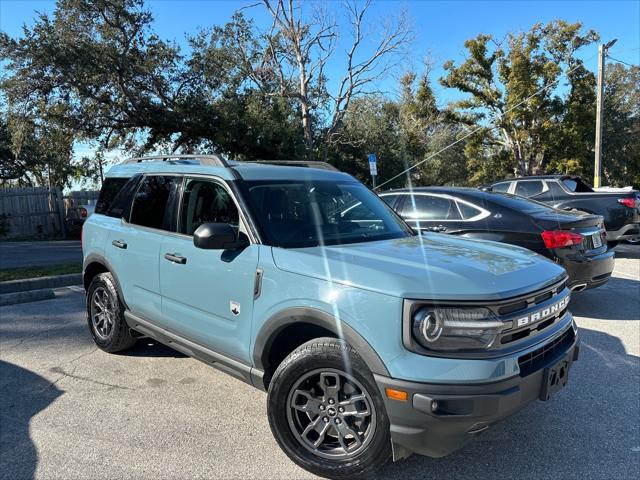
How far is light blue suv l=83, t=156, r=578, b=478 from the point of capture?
238 cm

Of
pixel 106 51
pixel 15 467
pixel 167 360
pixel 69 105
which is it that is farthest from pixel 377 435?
pixel 69 105

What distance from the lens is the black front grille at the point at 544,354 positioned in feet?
8.28

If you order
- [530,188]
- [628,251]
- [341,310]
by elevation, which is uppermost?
[530,188]

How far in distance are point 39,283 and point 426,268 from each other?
742 centimetres

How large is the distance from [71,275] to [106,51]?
41.4 ft

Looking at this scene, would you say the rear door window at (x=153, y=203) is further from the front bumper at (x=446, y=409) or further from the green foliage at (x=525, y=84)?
the green foliage at (x=525, y=84)

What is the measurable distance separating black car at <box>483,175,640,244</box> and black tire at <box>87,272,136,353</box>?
7.61 meters

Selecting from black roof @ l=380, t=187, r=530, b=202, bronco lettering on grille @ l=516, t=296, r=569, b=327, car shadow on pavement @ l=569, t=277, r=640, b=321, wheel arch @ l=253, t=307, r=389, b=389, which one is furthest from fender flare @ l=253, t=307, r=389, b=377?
car shadow on pavement @ l=569, t=277, r=640, b=321

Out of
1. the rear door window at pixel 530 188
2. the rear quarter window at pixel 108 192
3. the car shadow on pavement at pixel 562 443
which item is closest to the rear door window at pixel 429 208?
the car shadow on pavement at pixel 562 443

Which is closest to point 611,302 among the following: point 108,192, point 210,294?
point 210,294

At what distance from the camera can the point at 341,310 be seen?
258cm

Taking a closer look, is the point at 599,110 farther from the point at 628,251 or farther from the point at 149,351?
the point at 149,351

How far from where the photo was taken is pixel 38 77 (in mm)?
17109

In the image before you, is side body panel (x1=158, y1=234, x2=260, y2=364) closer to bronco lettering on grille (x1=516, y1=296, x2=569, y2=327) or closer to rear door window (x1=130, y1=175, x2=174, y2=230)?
rear door window (x1=130, y1=175, x2=174, y2=230)
